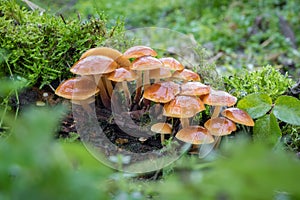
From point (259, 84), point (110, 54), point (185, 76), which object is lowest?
point (259, 84)

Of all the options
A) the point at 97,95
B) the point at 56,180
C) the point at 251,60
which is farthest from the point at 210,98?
the point at 251,60

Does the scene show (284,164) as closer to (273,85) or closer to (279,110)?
(279,110)

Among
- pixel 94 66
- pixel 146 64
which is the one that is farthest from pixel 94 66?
pixel 146 64

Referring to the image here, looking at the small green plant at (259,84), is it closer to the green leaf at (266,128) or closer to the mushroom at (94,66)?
the green leaf at (266,128)

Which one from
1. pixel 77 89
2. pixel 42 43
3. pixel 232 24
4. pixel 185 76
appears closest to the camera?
pixel 77 89

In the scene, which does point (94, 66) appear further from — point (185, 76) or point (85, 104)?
point (185, 76)

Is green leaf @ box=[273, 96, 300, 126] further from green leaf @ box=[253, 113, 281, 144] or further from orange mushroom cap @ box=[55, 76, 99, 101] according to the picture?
orange mushroom cap @ box=[55, 76, 99, 101]
